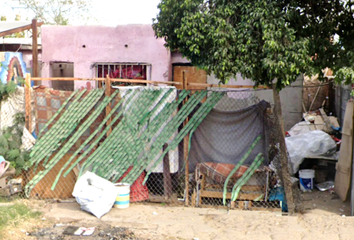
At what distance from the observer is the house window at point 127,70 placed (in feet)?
41.2

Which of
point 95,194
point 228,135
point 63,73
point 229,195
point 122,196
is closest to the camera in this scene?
point 95,194

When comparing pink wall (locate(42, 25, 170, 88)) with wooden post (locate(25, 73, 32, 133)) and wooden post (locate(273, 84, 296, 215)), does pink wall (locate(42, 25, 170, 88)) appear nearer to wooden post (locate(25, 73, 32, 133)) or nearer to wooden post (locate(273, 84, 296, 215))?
wooden post (locate(25, 73, 32, 133))

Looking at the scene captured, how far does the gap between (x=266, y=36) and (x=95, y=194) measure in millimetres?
3609

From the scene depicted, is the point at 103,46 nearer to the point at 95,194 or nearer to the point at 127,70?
the point at 127,70

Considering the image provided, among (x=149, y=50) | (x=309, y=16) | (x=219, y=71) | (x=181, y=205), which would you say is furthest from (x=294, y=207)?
(x=149, y=50)

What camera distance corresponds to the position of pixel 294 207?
6895mm

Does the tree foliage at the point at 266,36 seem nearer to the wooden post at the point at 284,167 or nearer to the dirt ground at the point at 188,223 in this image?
the wooden post at the point at 284,167

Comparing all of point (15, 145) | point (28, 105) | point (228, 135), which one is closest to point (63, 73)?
point (28, 105)

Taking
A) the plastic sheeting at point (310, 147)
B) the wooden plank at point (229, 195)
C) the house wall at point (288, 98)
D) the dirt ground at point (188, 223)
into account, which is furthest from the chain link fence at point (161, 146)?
the house wall at point (288, 98)

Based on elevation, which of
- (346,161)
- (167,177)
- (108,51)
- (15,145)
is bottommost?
(167,177)

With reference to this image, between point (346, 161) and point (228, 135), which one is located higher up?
point (228, 135)

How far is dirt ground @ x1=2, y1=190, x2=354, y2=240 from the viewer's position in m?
5.89

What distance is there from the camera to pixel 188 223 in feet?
21.0

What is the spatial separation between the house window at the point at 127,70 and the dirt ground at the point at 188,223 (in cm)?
612
